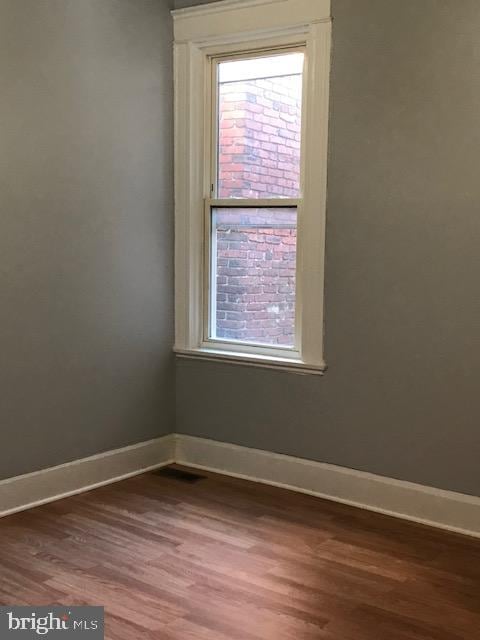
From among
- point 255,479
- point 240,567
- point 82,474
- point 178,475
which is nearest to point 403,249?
point 255,479

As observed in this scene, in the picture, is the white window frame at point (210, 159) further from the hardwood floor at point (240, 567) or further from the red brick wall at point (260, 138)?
the hardwood floor at point (240, 567)

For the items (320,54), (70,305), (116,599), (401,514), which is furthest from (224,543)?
(320,54)

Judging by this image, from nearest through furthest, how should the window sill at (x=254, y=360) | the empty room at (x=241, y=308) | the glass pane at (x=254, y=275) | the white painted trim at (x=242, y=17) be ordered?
1. the empty room at (x=241, y=308)
2. the white painted trim at (x=242, y=17)
3. the window sill at (x=254, y=360)
4. the glass pane at (x=254, y=275)

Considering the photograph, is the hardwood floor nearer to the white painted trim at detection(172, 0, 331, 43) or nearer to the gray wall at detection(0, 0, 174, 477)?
the gray wall at detection(0, 0, 174, 477)

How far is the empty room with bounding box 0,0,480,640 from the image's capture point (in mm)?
3121

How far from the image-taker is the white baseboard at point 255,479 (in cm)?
347

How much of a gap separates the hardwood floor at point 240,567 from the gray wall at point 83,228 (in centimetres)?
47

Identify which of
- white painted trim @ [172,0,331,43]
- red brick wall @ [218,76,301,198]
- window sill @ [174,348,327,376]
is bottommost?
window sill @ [174,348,327,376]

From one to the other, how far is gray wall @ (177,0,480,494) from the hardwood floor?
1.35 ft

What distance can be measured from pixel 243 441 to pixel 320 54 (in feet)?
6.66

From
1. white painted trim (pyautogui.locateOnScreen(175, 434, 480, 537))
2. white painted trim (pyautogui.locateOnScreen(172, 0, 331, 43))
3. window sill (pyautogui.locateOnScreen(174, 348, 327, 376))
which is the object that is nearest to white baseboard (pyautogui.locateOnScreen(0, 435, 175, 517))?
white painted trim (pyautogui.locateOnScreen(175, 434, 480, 537))

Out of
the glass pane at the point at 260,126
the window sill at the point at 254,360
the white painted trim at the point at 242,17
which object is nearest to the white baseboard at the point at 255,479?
the window sill at the point at 254,360

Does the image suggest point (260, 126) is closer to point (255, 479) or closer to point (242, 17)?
point (242, 17)

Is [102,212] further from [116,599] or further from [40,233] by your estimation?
[116,599]
